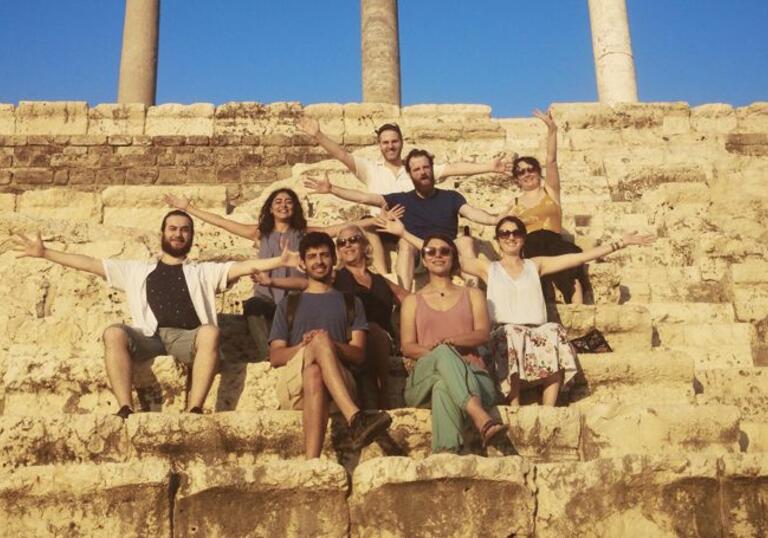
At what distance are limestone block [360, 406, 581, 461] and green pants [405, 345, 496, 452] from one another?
12cm

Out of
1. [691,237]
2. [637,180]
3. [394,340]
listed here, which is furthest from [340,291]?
[637,180]

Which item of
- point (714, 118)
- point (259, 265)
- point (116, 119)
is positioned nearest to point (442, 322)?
point (259, 265)

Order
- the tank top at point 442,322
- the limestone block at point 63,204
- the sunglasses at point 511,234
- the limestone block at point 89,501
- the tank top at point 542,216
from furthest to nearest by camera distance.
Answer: the limestone block at point 63,204 → the tank top at point 542,216 → the sunglasses at point 511,234 → the tank top at point 442,322 → the limestone block at point 89,501

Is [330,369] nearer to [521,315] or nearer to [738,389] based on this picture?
[521,315]

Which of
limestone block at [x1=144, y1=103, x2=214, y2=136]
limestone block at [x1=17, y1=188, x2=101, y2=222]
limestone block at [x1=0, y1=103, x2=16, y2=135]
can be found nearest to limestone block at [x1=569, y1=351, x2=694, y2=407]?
limestone block at [x1=17, y1=188, x2=101, y2=222]

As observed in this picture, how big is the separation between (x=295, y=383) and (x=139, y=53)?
13809 mm

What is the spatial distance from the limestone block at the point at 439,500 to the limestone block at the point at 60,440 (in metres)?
1.31

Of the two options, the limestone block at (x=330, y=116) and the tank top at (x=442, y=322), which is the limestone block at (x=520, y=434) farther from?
the limestone block at (x=330, y=116)

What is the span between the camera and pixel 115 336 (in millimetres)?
4793

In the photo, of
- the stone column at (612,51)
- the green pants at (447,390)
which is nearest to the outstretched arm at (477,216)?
the green pants at (447,390)

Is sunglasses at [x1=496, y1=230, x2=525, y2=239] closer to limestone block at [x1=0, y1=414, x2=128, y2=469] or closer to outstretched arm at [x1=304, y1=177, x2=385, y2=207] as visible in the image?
outstretched arm at [x1=304, y1=177, x2=385, y2=207]

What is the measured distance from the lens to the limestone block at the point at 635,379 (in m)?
5.27

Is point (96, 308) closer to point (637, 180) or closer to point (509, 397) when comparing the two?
point (509, 397)

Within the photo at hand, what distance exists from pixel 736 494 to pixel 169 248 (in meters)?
3.57
